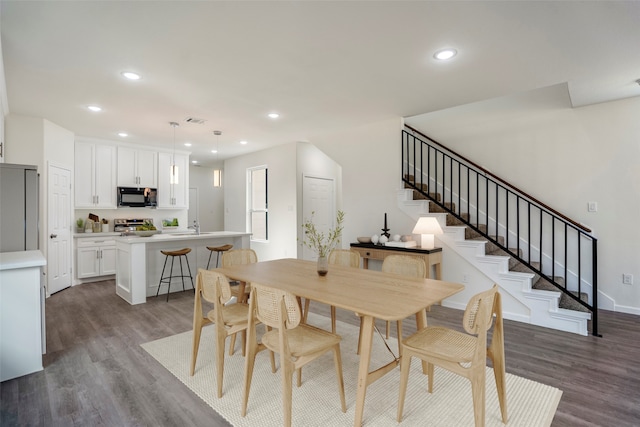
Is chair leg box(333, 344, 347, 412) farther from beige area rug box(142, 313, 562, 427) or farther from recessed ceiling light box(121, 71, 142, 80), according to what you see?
recessed ceiling light box(121, 71, 142, 80)

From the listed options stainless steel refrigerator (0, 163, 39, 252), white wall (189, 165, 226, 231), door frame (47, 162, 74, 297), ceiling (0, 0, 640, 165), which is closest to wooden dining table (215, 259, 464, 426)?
ceiling (0, 0, 640, 165)

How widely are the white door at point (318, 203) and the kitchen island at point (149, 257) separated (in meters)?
1.63

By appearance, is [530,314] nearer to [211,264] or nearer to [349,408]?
[349,408]

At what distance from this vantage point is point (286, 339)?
70.2 inches

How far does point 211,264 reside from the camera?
5.39m

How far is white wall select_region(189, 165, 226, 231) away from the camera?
30.9 feet

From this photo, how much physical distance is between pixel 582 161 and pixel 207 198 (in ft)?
28.8

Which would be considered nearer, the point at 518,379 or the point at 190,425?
the point at 190,425

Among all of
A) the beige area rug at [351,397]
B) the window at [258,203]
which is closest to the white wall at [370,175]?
the window at [258,203]

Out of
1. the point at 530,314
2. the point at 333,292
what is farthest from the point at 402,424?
the point at 530,314

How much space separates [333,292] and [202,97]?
296 centimetres

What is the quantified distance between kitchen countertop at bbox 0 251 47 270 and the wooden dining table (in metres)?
1.45

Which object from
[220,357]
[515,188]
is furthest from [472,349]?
[515,188]

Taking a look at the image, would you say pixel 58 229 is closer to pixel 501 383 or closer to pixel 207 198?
pixel 207 198
